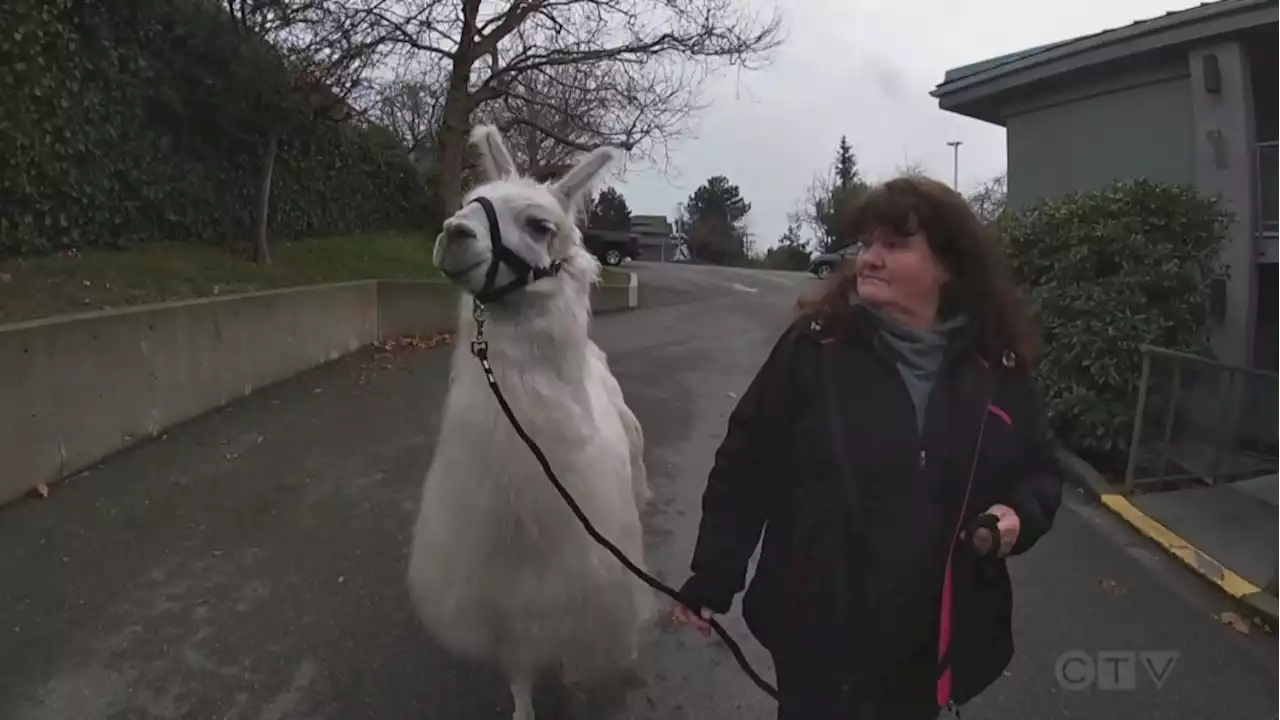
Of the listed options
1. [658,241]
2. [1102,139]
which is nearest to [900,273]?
[1102,139]

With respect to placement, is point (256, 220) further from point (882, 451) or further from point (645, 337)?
point (882, 451)

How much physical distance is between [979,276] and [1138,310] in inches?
228

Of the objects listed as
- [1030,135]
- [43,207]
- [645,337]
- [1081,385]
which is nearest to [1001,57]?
[1030,135]

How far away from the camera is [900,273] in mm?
2125

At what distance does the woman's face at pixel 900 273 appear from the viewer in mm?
2125

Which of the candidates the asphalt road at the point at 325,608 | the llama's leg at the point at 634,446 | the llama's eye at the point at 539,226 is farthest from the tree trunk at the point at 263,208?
the llama's eye at the point at 539,226

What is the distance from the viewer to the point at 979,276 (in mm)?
2201

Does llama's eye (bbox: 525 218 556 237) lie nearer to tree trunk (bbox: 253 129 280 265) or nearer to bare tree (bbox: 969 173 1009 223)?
bare tree (bbox: 969 173 1009 223)

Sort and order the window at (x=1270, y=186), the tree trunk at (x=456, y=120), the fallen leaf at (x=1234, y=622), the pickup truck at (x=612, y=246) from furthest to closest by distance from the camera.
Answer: the pickup truck at (x=612, y=246) → the tree trunk at (x=456, y=120) → the window at (x=1270, y=186) → the fallen leaf at (x=1234, y=622)

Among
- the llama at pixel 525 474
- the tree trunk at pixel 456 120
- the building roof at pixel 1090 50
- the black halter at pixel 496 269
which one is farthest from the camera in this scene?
the tree trunk at pixel 456 120

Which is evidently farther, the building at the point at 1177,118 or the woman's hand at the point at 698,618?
the building at the point at 1177,118

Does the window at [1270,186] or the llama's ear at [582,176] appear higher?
the window at [1270,186]

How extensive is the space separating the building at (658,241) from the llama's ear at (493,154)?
5220 centimetres

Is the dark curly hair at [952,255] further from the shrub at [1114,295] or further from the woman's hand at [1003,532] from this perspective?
the shrub at [1114,295]
